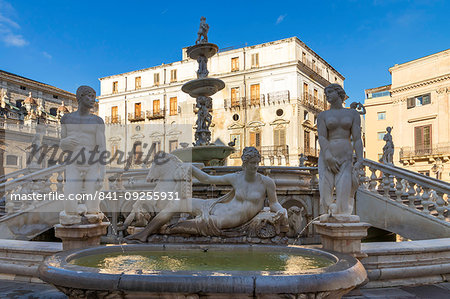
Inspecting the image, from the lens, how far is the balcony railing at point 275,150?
109ft

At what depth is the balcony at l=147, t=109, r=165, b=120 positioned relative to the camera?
39.8m

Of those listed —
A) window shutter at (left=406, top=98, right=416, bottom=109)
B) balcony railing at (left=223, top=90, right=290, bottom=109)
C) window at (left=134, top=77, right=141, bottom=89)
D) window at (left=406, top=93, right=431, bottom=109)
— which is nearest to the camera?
window at (left=406, top=93, right=431, bottom=109)

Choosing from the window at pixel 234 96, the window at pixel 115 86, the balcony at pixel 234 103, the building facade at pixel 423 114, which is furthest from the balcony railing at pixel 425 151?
the window at pixel 115 86

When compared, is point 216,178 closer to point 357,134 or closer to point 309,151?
point 357,134

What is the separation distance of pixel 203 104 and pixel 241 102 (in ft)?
83.1

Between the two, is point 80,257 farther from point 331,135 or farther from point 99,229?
point 331,135

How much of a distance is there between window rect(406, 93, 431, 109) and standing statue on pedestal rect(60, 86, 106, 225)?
32.0 meters

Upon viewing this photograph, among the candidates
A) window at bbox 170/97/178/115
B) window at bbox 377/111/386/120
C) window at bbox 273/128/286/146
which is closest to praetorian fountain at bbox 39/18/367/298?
window at bbox 273/128/286/146

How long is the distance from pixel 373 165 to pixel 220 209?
274 inches

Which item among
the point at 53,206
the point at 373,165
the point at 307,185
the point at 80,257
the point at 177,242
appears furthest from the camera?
the point at 373,165

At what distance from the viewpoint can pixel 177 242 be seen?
4512mm

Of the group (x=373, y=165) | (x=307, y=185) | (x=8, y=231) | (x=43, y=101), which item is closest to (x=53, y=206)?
(x=8, y=231)

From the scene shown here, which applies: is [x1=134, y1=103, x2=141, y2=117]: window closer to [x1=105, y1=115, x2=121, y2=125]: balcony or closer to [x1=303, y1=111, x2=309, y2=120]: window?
[x1=105, y1=115, x2=121, y2=125]: balcony

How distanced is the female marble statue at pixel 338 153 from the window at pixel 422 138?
29161 millimetres
